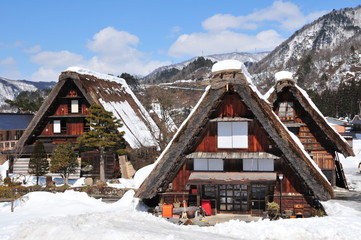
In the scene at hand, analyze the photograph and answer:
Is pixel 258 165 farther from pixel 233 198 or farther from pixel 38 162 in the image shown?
pixel 38 162

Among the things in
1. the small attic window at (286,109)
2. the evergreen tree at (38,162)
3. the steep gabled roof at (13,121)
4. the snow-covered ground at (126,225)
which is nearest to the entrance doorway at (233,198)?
the snow-covered ground at (126,225)

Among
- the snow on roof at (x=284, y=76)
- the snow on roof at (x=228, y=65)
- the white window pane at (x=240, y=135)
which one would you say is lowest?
the white window pane at (x=240, y=135)

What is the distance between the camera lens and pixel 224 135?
57.7 feet

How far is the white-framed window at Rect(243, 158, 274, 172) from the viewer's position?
1728 cm

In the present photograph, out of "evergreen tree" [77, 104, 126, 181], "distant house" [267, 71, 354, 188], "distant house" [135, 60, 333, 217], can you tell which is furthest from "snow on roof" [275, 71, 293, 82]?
"evergreen tree" [77, 104, 126, 181]

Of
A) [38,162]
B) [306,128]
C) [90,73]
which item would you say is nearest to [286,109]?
[306,128]

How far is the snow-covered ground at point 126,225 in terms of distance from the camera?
1096 centimetres

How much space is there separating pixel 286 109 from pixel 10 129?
2981cm

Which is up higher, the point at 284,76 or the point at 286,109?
the point at 284,76

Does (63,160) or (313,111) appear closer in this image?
(313,111)

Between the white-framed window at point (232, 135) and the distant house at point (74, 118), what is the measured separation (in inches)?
523

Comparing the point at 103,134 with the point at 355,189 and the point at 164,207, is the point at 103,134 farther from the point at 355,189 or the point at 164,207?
A: the point at 355,189

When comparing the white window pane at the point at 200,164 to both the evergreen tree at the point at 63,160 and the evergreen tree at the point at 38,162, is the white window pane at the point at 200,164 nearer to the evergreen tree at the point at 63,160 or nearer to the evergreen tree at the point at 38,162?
the evergreen tree at the point at 63,160

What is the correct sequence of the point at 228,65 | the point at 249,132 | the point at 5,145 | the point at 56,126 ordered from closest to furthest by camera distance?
the point at 228,65 < the point at 249,132 < the point at 56,126 < the point at 5,145
